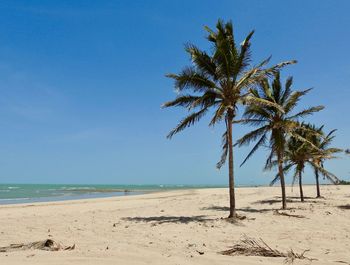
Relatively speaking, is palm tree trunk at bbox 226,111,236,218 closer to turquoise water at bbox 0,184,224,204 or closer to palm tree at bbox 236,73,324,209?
palm tree at bbox 236,73,324,209

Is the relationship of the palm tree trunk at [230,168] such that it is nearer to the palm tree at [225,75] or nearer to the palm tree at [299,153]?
the palm tree at [225,75]

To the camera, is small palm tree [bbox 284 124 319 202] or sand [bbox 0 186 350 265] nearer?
sand [bbox 0 186 350 265]

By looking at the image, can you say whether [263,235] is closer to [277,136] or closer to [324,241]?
[324,241]

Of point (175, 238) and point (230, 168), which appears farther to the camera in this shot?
point (230, 168)

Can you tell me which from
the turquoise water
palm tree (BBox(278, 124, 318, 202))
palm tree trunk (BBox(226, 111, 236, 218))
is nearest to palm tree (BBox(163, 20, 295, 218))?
palm tree trunk (BBox(226, 111, 236, 218))

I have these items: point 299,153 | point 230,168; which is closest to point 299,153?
point 299,153

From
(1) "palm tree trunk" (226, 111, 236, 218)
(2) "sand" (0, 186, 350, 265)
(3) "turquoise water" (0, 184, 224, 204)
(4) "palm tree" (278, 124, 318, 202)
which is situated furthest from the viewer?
(3) "turquoise water" (0, 184, 224, 204)

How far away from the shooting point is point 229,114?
14.8 metres

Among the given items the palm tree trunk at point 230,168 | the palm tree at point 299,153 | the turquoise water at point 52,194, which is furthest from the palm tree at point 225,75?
the turquoise water at point 52,194

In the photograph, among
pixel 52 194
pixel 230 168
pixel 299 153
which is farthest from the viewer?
pixel 52 194

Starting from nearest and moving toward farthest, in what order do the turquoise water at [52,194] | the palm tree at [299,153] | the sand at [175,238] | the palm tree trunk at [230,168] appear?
the sand at [175,238]
the palm tree trunk at [230,168]
the palm tree at [299,153]
the turquoise water at [52,194]

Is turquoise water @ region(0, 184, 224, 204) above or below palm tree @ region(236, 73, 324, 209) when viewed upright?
below

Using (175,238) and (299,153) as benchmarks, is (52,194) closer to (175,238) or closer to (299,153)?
(299,153)

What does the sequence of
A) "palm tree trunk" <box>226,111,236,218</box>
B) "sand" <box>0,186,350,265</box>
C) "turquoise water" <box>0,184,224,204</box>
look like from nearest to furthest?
"sand" <box>0,186,350,265</box>, "palm tree trunk" <box>226,111,236,218</box>, "turquoise water" <box>0,184,224,204</box>
